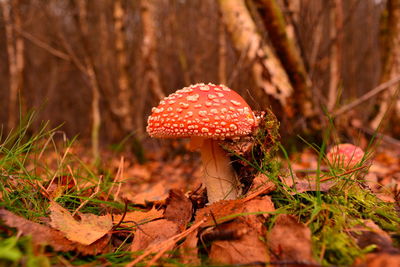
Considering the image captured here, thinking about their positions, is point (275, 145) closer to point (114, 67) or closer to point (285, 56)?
point (285, 56)

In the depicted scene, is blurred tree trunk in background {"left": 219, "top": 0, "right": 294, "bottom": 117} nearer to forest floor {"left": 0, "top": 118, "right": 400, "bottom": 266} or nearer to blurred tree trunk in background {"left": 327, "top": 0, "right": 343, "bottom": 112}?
blurred tree trunk in background {"left": 327, "top": 0, "right": 343, "bottom": 112}

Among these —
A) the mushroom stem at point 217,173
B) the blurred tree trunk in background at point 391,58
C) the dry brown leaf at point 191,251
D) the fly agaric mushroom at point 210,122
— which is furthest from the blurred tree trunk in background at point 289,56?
the dry brown leaf at point 191,251

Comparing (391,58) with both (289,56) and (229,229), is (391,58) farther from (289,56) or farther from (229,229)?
(229,229)

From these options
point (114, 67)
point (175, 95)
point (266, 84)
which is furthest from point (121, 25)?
point (114, 67)

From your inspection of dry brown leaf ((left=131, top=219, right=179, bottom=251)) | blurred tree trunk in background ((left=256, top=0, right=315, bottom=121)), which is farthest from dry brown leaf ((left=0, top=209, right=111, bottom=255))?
blurred tree trunk in background ((left=256, top=0, right=315, bottom=121))

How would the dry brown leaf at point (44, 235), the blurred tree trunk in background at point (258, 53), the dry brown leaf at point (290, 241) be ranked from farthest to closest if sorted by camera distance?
the blurred tree trunk in background at point (258, 53)
the dry brown leaf at point (44, 235)
the dry brown leaf at point (290, 241)

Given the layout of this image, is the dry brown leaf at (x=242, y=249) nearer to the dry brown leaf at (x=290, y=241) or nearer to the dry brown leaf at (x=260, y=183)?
the dry brown leaf at (x=290, y=241)
